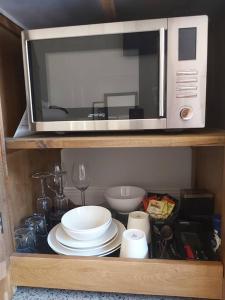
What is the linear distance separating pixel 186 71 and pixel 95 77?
0.84 feet

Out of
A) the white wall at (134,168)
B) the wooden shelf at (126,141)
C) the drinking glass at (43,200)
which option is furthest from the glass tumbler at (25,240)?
the white wall at (134,168)

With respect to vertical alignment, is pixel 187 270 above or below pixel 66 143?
below

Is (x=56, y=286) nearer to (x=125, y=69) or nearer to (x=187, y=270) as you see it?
(x=187, y=270)

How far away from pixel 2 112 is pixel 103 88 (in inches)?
12.6

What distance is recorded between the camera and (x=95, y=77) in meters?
0.64

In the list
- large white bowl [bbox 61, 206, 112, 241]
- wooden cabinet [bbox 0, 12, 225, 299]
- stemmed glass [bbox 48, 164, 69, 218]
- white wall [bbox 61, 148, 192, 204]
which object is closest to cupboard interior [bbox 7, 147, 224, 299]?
wooden cabinet [bbox 0, 12, 225, 299]

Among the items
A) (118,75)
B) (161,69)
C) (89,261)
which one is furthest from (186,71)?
(89,261)

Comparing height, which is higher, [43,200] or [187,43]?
[187,43]

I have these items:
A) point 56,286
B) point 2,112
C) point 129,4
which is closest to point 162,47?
point 129,4

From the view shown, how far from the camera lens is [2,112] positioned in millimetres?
667

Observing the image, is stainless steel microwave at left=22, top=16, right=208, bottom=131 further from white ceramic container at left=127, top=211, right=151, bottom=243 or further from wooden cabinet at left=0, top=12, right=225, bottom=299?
white ceramic container at left=127, top=211, right=151, bottom=243

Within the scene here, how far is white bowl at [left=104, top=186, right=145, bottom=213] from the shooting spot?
0.92m

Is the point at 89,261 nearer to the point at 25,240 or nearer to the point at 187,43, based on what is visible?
the point at 25,240

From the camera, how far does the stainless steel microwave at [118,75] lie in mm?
577
